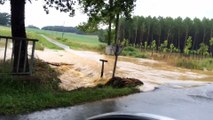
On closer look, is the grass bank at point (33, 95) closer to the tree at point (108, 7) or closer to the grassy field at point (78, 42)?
the tree at point (108, 7)

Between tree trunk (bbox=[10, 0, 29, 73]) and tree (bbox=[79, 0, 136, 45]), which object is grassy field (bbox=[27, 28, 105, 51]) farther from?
tree trunk (bbox=[10, 0, 29, 73])

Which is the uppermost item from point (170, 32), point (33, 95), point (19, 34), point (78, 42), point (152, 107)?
point (170, 32)

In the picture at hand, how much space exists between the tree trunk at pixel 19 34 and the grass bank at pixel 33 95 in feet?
2.06

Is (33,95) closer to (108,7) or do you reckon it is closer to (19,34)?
(19,34)

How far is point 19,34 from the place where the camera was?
1400 centimetres

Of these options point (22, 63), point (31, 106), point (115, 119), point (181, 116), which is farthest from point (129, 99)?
point (115, 119)

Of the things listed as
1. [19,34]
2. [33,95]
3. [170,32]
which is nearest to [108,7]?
[19,34]

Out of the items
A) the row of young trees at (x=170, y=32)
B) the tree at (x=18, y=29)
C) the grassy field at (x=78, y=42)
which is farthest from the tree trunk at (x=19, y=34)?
the row of young trees at (x=170, y=32)

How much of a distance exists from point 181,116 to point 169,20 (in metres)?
108

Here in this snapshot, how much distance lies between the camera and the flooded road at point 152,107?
1030 cm

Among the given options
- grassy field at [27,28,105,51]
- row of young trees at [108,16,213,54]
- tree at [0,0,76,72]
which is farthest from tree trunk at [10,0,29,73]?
row of young trees at [108,16,213,54]

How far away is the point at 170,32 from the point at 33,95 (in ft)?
348

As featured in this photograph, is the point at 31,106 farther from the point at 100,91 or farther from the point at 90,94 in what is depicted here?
the point at 100,91

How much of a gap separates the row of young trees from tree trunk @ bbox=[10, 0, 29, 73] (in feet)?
317
